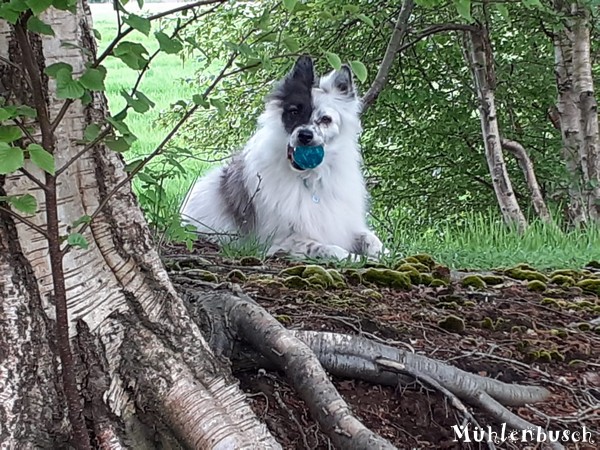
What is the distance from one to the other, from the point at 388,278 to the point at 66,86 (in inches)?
86.2

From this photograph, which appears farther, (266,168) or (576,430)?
(266,168)

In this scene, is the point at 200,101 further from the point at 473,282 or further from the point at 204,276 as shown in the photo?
the point at 473,282

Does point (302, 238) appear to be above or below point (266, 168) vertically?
below

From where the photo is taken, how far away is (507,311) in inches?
112

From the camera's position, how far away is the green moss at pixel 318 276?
10.1ft

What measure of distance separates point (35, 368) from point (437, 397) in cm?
109

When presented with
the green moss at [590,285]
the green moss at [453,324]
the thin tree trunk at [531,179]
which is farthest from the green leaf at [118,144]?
the thin tree trunk at [531,179]

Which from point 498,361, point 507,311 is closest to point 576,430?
point 498,361

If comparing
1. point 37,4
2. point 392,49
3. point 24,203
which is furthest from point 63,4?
point 392,49

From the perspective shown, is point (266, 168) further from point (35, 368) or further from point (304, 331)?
point (35, 368)

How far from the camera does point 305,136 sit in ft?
18.1

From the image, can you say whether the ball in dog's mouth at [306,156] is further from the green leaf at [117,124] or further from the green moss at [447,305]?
the green leaf at [117,124]

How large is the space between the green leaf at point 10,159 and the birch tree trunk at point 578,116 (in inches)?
238

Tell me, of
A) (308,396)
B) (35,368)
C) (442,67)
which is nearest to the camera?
(35,368)
